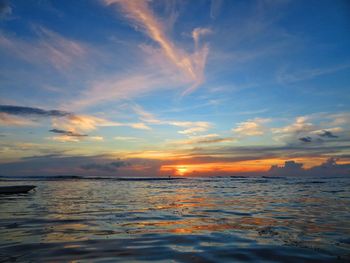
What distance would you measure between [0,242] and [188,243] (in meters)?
6.21

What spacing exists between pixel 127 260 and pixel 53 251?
2465mm

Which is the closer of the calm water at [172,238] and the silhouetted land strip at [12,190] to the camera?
the calm water at [172,238]

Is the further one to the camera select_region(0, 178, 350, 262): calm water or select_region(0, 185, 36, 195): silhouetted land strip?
select_region(0, 185, 36, 195): silhouetted land strip

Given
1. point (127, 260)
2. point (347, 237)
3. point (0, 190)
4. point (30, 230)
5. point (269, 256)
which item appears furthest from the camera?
point (0, 190)

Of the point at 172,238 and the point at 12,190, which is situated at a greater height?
the point at 12,190

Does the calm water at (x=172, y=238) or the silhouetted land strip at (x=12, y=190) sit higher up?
the silhouetted land strip at (x=12, y=190)

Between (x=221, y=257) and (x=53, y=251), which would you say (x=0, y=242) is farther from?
(x=221, y=257)

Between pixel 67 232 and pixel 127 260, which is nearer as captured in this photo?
pixel 127 260

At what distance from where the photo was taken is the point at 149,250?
330 inches

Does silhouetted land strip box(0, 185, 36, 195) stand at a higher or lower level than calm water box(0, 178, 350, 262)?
higher

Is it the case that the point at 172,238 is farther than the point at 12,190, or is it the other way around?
the point at 12,190

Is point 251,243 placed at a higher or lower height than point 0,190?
lower

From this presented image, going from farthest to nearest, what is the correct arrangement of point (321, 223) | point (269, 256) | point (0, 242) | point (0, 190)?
point (0, 190) → point (321, 223) → point (0, 242) → point (269, 256)

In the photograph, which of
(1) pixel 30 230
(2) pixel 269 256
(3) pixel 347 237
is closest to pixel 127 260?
(2) pixel 269 256
